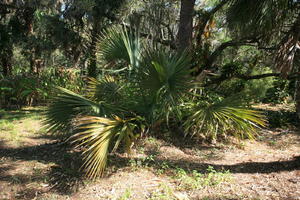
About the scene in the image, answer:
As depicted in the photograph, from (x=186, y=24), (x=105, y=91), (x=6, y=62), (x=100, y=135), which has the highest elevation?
(x=186, y=24)

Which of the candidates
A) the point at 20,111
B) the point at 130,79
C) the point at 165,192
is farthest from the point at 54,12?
the point at 165,192

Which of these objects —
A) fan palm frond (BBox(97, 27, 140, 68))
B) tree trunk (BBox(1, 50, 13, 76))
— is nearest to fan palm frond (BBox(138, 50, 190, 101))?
fan palm frond (BBox(97, 27, 140, 68))

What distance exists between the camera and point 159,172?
411 centimetres

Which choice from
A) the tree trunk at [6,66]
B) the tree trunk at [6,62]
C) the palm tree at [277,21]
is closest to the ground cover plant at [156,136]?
the palm tree at [277,21]

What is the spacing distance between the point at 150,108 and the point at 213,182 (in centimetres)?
155

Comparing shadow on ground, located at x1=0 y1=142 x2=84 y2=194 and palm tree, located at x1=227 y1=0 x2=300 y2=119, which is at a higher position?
palm tree, located at x1=227 y1=0 x2=300 y2=119

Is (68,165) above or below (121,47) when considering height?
below

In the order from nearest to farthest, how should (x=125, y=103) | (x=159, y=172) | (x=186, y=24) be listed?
(x=159, y=172) < (x=125, y=103) < (x=186, y=24)

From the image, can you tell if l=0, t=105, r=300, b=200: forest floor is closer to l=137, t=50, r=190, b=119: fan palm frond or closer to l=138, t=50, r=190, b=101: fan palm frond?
l=137, t=50, r=190, b=119: fan palm frond

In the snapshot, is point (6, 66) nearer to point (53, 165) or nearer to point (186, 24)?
point (186, 24)

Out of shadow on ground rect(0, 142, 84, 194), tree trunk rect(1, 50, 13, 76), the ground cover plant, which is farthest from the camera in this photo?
tree trunk rect(1, 50, 13, 76)

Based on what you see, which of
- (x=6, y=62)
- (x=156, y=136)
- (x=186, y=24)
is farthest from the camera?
(x=6, y=62)

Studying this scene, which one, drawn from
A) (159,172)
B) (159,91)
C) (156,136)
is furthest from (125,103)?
(156,136)

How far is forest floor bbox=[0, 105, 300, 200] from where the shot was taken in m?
3.53
